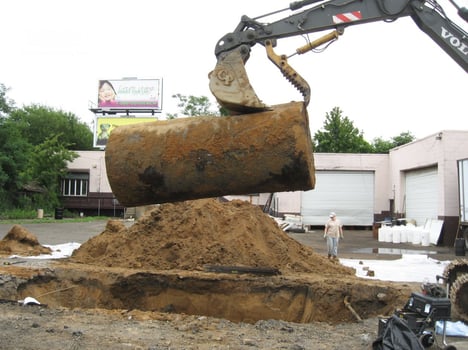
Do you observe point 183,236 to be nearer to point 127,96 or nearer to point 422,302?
point 422,302

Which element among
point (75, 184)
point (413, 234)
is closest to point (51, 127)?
point (75, 184)

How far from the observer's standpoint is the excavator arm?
4586mm

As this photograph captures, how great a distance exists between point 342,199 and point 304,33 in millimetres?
24001

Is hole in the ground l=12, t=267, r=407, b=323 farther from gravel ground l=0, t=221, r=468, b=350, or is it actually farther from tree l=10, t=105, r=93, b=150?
tree l=10, t=105, r=93, b=150

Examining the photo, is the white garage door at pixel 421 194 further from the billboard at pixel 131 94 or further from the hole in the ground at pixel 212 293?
the billboard at pixel 131 94

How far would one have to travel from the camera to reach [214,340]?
600cm

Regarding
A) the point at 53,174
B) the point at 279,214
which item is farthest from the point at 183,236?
the point at 53,174

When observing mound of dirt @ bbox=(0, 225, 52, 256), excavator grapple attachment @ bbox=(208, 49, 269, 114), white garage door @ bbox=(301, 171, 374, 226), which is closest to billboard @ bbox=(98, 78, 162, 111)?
white garage door @ bbox=(301, 171, 374, 226)

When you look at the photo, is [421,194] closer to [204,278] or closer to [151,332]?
[204,278]

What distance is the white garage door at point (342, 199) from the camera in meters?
29.3

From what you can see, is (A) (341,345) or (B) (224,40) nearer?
(B) (224,40)

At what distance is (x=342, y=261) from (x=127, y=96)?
4075 cm

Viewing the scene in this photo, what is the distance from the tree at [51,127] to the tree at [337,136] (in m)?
31.0

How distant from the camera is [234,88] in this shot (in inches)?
180
